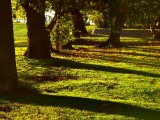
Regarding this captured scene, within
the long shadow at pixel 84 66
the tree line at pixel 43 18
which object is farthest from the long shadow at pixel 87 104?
the long shadow at pixel 84 66

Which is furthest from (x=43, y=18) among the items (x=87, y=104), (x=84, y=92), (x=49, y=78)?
(x=87, y=104)

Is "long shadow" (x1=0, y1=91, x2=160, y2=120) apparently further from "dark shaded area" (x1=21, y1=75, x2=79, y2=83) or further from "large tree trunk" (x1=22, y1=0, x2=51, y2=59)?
"large tree trunk" (x1=22, y1=0, x2=51, y2=59)

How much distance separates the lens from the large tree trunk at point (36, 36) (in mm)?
24250

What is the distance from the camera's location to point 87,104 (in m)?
12.7

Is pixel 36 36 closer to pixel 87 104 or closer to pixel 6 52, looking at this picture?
pixel 6 52

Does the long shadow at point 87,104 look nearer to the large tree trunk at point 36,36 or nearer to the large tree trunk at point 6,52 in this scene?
the large tree trunk at point 6,52

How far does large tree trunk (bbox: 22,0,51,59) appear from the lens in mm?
24250

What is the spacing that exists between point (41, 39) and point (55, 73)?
17.5 ft

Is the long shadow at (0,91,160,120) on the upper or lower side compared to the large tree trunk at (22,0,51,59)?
lower

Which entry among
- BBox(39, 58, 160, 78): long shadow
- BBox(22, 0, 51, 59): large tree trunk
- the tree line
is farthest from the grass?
BBox(22, 0, 51, 59): large tree trunk

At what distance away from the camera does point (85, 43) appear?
→ 134 feet

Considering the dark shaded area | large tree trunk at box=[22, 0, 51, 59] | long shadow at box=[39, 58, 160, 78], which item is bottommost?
long shadow at box=[39, 58, 160, 78]

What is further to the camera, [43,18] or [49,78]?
[43,18]

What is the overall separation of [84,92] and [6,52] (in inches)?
112
